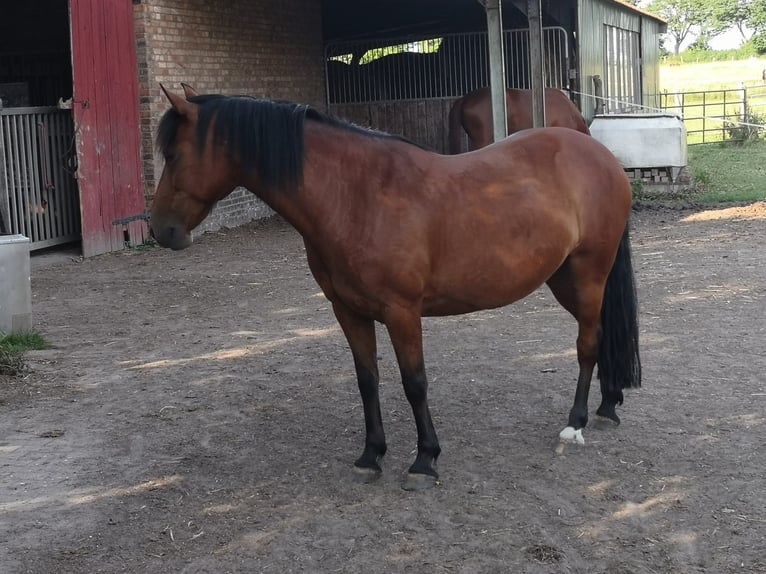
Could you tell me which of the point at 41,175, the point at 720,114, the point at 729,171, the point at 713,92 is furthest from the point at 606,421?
the point at 713,92

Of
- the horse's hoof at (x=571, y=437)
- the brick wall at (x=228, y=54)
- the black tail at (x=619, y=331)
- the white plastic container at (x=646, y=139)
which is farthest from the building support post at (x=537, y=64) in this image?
the horse's hoof at (x=571, y=437)

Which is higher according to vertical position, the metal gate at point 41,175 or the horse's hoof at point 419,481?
the metal gate at point 41,175

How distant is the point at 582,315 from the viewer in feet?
15.6

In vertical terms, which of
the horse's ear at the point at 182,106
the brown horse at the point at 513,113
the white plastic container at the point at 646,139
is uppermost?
the brown horse at the point at 513,113

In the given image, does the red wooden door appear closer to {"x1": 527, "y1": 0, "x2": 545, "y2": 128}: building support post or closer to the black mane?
{"x1": 527, "y1": 0, "x2": 545, "y2": 128}: building support post

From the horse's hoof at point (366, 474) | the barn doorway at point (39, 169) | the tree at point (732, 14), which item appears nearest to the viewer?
the horse's hoof at point (366, 474)

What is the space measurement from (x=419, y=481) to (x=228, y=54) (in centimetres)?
986

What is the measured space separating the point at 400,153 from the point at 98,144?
736 centimetres

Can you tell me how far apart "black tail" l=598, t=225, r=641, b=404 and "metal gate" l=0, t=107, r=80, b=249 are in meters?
7.33

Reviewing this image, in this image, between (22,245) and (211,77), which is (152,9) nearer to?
(211,77)

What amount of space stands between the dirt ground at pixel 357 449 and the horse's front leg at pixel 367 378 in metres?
0.10

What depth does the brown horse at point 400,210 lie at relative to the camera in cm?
393

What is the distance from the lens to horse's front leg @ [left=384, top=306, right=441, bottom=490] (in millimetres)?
4012

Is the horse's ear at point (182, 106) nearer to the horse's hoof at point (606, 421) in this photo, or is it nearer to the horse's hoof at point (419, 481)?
the horse's hoof at point (419, 481)
